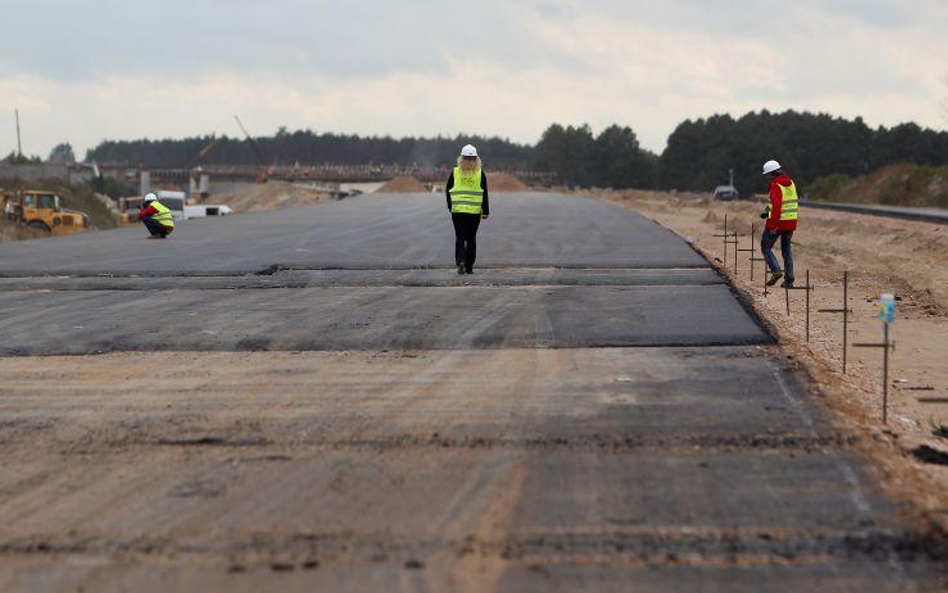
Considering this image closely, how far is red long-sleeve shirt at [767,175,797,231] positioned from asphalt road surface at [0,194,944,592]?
175 inches

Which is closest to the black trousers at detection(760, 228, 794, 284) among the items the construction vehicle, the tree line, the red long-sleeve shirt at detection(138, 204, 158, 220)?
the red long-sleeve shirt at detection(138, 204, 158, 220)

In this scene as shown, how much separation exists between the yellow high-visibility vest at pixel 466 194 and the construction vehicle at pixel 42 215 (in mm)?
30844

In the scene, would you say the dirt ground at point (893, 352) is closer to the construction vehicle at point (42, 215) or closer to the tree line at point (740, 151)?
the construction vehicle at point (42, 215)

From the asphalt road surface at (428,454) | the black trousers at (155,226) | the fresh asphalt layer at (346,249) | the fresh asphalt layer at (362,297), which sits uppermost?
the black trousers at (155,226)

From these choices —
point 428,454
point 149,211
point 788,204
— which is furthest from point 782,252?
point 149,211

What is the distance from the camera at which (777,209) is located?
54.0ft

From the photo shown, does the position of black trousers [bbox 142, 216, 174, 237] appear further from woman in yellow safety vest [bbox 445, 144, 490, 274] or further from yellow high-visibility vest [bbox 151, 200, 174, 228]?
woman in yellow safety vest [bbox 445, 144, 490, 274]

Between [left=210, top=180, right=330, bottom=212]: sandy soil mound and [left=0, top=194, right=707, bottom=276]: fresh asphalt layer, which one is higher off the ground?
[left=210, top=180, right=330, bottom=212]: sandy soil mound

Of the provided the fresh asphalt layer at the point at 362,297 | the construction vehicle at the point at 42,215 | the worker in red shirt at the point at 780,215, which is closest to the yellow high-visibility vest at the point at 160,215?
the fresh asphalt layer at the point at 362,297

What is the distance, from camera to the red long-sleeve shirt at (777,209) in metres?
16.4

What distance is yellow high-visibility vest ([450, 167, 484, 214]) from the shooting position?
15.5 meters

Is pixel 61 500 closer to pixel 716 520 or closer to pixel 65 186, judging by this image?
pixel 716 520

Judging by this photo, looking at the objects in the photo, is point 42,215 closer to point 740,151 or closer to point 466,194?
point 466,194

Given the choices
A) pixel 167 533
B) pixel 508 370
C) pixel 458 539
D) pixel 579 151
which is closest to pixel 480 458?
pixel 458 539
